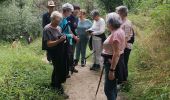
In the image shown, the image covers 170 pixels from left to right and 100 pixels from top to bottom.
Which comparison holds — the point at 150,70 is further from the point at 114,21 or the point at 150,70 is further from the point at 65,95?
the point at 114,21

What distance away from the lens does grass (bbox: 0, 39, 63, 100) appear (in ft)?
20.7

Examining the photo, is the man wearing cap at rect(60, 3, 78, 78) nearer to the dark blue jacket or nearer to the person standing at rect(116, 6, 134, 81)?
the dark blue jacket

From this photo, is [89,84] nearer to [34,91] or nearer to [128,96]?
[128,96]

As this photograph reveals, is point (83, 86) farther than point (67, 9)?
Yes

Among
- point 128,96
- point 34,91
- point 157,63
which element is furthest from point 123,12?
point 34,91

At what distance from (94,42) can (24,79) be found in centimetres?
258

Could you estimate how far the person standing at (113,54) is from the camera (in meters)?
5.63

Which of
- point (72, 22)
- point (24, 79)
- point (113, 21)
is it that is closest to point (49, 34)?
point (24, 79)

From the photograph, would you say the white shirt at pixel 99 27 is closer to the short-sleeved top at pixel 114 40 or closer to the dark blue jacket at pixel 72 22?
the dark blue jacket at pixel 72 22

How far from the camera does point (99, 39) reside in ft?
29.3

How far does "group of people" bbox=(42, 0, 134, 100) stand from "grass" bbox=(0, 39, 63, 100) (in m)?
0.34

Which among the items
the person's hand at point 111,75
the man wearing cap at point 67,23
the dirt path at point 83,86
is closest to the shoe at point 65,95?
the dirt path at point 83,86

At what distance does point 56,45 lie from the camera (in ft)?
21.6

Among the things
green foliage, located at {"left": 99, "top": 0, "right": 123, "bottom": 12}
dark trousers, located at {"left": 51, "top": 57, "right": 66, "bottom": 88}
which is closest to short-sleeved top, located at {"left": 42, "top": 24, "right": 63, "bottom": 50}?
dark trousers, located at {"left": 51, "top": 57, "right": 66, "bottom": 88}
